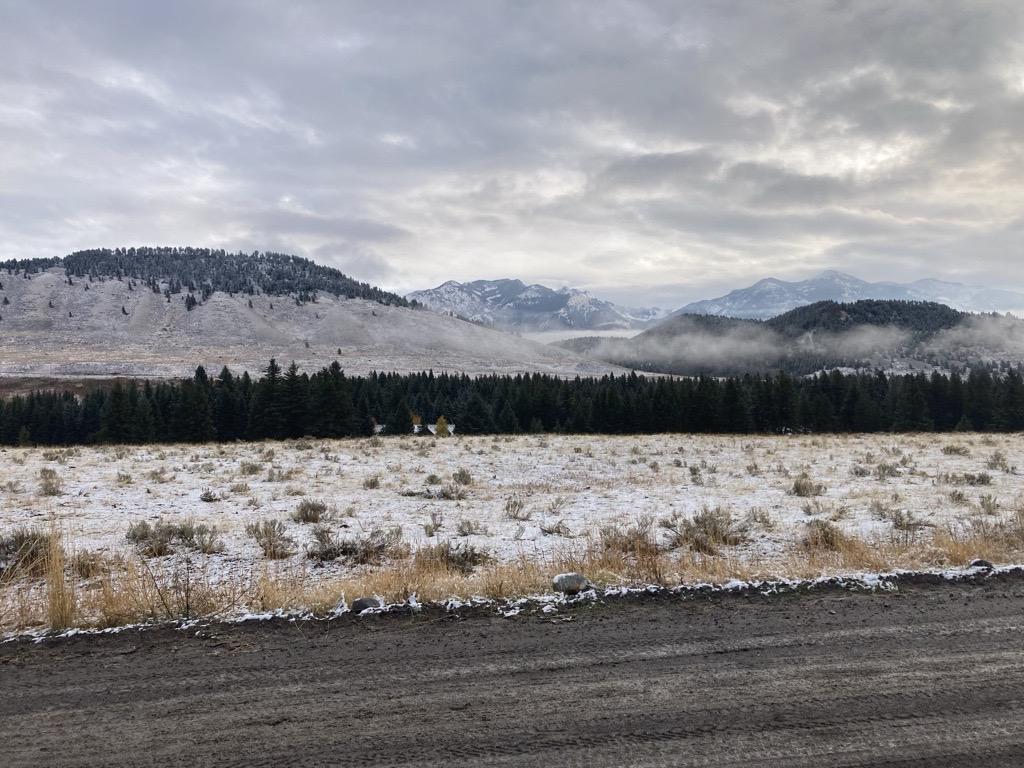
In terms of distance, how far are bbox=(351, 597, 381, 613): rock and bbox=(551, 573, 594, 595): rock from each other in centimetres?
217

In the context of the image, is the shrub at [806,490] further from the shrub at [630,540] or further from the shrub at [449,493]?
the shrub at [449,493]

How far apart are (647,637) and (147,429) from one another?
7250 centimetres

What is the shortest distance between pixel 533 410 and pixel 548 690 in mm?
84819

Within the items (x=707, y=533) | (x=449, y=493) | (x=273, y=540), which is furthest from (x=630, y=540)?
(x=449, y=493)

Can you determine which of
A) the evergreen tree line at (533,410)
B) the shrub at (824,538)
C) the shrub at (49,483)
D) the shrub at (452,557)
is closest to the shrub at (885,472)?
the shrub at (824,538)

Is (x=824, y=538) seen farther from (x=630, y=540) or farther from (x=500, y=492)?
(x=500, y=492)

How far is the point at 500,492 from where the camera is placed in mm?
15508

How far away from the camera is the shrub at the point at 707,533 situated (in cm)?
882

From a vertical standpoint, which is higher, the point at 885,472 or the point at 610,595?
the point at 885,472

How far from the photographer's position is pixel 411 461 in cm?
2195

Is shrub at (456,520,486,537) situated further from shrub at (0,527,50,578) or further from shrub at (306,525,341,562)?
shrub at (0,527,50,578)

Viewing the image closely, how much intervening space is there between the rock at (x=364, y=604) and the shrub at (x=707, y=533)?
510 cm

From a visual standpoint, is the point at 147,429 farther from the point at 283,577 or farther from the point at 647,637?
the point at 647,637

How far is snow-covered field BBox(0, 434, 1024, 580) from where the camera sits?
9.95 meters
